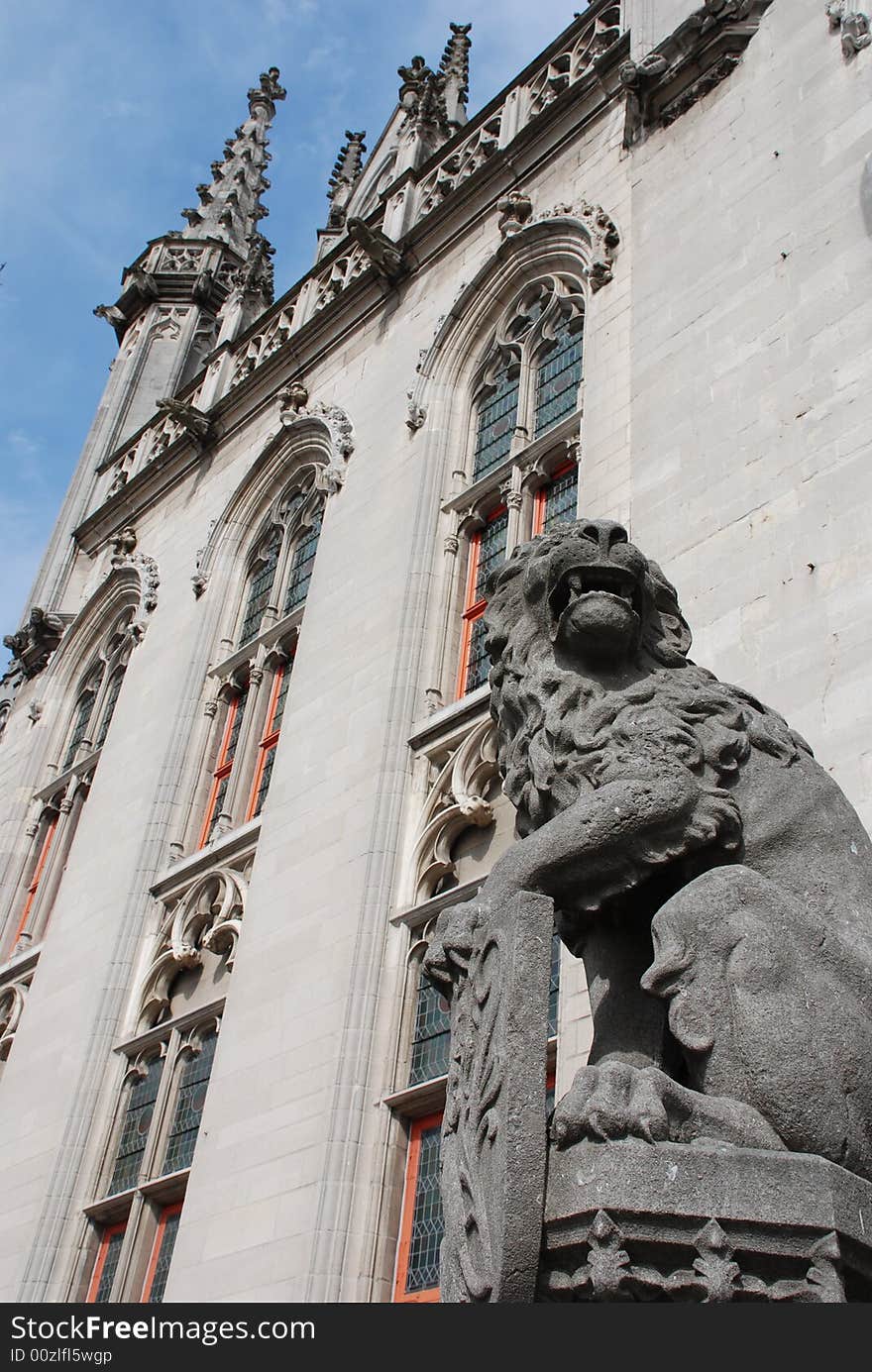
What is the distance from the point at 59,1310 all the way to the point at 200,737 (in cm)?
1022

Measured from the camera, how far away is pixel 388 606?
11.0 metres

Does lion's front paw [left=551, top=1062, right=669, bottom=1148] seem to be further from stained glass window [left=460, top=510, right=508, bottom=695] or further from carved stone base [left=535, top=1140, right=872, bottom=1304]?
stained glass window [left=460, top=510, right=508, bottom=695]

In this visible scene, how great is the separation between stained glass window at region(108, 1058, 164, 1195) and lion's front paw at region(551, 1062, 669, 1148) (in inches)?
321

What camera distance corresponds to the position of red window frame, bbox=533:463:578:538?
1093 centimetres

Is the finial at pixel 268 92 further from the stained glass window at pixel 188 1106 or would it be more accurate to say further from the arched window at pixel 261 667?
the stained glass window at pixel 188 1106

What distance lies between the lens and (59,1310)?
10.8 feet

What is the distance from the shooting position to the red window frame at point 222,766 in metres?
12.8

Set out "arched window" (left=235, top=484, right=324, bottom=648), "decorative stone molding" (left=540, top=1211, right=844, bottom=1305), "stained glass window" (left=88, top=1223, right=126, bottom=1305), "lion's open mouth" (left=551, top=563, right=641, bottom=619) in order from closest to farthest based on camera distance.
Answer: "decorative stone molding" (left=540, top=1211, right=844, bottom=1305), "lion's open mouth" (left=551, top=563, right=641, bottom=619), "stained glass window" (left=88, top=1223, right=126, bottom=1305), "arched window" (left=235, top=484, right=324, bottom=648)

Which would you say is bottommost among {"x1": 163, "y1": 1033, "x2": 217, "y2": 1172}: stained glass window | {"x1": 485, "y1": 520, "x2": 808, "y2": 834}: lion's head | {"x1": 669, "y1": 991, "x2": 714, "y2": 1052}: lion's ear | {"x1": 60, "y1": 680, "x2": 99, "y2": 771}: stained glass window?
{"x1": 669, "y1": 991, "x2": 714, "y2": 1052}: lion's ear

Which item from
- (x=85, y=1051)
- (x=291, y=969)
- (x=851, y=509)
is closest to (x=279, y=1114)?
(x=291, y=969)

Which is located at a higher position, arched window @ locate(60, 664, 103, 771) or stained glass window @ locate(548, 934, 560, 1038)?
arched window @ locate(60, 664, 103, 771)

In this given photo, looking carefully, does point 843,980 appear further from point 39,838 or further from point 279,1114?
point 39,838

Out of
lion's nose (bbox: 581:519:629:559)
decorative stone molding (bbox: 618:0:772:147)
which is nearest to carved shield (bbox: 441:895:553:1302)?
lion's nose (bbox: 581:519:629:559)

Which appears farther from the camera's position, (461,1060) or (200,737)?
(200,737)
